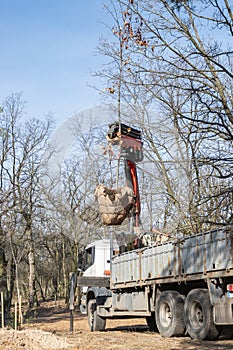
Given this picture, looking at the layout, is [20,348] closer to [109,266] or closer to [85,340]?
[85,340]

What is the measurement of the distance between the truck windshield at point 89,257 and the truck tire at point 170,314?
499 cm

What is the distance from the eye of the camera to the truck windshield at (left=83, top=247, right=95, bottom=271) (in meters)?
19.0

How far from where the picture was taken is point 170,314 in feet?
45.6

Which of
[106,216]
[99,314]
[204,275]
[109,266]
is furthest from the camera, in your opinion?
[109,266]

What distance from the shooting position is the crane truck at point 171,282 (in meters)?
11.6

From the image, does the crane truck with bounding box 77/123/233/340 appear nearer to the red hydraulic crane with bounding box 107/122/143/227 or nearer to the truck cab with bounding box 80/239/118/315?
the red hydraulic crane with bounding box 107/122/143/227

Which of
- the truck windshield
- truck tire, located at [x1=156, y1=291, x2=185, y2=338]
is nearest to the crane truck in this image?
truck tire, located at [x1=156, y1=291, x2=185, y2=338]

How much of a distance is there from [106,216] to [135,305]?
5301mm

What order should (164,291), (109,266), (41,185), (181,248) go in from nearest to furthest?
(181,248)
(164,291)
(109,266)
(41,185)

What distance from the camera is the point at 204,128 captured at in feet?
44.4

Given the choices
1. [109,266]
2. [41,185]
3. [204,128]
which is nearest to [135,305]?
[109,266]

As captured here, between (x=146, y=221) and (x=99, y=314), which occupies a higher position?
(x=146, y=221)

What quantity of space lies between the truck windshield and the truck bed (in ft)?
6.56

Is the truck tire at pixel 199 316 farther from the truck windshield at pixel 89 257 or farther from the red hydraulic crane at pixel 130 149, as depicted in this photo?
the truck windshield at pixel 89 257
